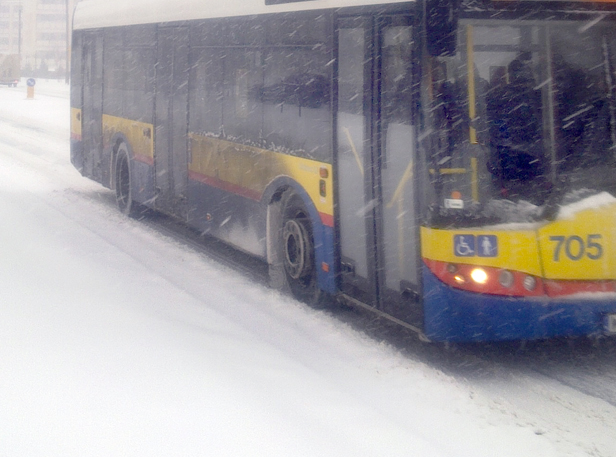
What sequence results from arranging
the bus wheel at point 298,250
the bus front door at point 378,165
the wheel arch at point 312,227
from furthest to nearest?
1. the bus wheel at point 298,250
2. the wheel arch at point 312,227
3. the bus front door at point 378,165

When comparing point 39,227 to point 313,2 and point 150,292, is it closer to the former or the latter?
point 150,292

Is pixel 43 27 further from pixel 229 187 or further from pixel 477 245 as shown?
pixel 477 245

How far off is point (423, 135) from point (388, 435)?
6.24 feet

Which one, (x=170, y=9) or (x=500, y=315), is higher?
(x=500, y=315)

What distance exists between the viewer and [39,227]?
1074 centimetres

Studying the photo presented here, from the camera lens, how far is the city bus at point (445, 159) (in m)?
5.54

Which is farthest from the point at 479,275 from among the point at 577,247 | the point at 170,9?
the point at 170,9

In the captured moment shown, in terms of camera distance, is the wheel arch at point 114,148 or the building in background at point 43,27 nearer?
the wheel arch at point 114,148

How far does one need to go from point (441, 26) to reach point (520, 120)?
792 mm

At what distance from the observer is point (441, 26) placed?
536cm

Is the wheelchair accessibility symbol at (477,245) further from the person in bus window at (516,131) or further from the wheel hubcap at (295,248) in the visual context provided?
the wheel hubcap at (295,248)

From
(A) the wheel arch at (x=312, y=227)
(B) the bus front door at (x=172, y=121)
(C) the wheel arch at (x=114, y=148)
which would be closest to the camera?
(A) the wheel arch at (x=312, y=227)

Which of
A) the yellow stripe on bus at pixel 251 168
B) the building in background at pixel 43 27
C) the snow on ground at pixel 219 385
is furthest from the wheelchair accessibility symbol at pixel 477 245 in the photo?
the building in background at pixel 43 27

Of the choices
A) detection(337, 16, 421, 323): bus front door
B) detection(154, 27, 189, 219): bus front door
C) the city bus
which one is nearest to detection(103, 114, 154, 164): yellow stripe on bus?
detection(154, 27, 189, 219): bus front door
